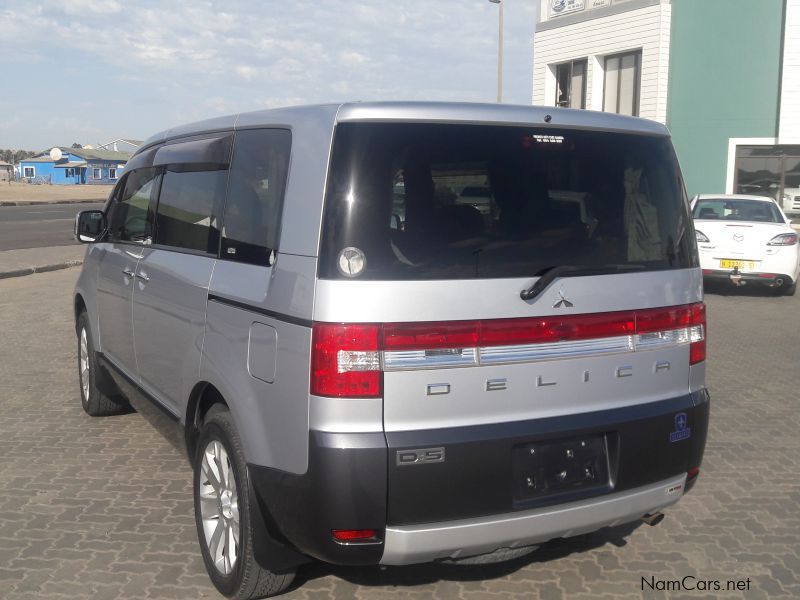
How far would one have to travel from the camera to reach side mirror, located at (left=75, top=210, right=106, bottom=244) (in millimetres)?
5734

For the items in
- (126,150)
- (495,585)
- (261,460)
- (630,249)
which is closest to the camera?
(261,460)

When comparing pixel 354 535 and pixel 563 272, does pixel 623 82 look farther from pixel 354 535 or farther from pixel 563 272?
pixel 354 535

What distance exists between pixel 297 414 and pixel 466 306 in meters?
0.70

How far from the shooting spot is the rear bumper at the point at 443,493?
9.63 ft

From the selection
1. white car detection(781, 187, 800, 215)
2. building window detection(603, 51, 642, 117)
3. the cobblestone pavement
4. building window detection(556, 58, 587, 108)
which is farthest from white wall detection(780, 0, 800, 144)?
the cobblestone pavement

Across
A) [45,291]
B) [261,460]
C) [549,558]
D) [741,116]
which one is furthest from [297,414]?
[741,116]

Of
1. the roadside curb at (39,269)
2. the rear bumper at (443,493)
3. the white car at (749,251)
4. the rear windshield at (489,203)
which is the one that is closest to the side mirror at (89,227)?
the rear bumper at (443,493)

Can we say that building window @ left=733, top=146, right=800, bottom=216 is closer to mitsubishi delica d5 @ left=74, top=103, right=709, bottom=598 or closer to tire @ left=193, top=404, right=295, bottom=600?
mitsubishi delica d5 @ left=74, top=103, right=709, bottom=598

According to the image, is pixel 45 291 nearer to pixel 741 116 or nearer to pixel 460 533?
pixel 460 533

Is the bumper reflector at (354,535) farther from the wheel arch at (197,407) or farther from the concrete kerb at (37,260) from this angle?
the concrete kerb at (37,260)

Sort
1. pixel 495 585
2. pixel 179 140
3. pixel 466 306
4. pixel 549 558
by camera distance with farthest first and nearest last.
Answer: pixel 179 140
pixel 549 558
pixel 495 585
pixel 466 306

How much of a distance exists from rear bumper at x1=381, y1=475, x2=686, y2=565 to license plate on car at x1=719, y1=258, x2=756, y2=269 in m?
10.4

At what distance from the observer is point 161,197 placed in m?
4.76

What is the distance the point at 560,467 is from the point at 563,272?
0.73m
